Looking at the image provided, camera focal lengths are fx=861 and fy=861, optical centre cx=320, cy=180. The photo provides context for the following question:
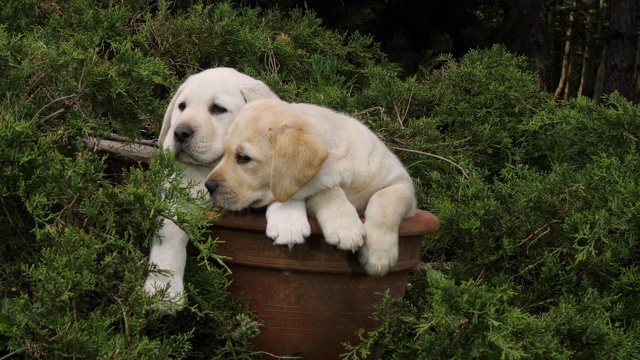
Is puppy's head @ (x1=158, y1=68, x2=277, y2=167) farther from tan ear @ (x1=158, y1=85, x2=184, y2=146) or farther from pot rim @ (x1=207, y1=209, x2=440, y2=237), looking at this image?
pot rim @ (x1=207, y1=209, x2=440, y2=237)

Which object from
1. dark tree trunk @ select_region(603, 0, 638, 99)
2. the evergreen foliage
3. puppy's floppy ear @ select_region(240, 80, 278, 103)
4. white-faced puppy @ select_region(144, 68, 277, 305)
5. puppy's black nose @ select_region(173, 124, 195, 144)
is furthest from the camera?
dark tree trunk @ select_region(603, 0, 638, 99)

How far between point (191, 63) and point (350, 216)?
2.83 m

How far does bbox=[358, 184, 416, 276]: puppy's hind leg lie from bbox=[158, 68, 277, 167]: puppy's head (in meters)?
0.79

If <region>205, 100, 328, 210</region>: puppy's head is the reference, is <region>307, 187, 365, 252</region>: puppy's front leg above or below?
below

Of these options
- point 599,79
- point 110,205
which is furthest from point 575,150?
point 599,79

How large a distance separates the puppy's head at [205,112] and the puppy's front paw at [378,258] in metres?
0.83

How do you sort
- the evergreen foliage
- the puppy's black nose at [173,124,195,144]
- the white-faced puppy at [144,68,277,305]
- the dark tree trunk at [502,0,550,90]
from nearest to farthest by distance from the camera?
the evergreen foliage
the white-faced puppy at [144,68,277,305]
the puppy's black nose at [173,124,195,144]
the dark tree trunk at [502,0,550,90]

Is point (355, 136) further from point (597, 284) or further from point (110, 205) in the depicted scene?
point (597, 284)

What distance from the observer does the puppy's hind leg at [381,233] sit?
364 cm

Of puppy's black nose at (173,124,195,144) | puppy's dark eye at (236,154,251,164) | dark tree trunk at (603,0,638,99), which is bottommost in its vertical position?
dark tree trunk at (603,0,638,99)

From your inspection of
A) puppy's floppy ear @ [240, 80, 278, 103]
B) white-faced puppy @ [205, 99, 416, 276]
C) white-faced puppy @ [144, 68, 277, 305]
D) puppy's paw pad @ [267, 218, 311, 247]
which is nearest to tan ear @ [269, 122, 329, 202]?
white-faced puppy @ [205, 99, 416, 276]

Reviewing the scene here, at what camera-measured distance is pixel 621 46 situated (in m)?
8.39

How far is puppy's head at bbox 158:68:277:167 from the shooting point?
3898mm

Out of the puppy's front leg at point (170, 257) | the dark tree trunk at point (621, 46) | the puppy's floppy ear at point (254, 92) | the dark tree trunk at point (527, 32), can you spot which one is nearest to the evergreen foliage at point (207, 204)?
the puppy's front leg at point (170, 257)
